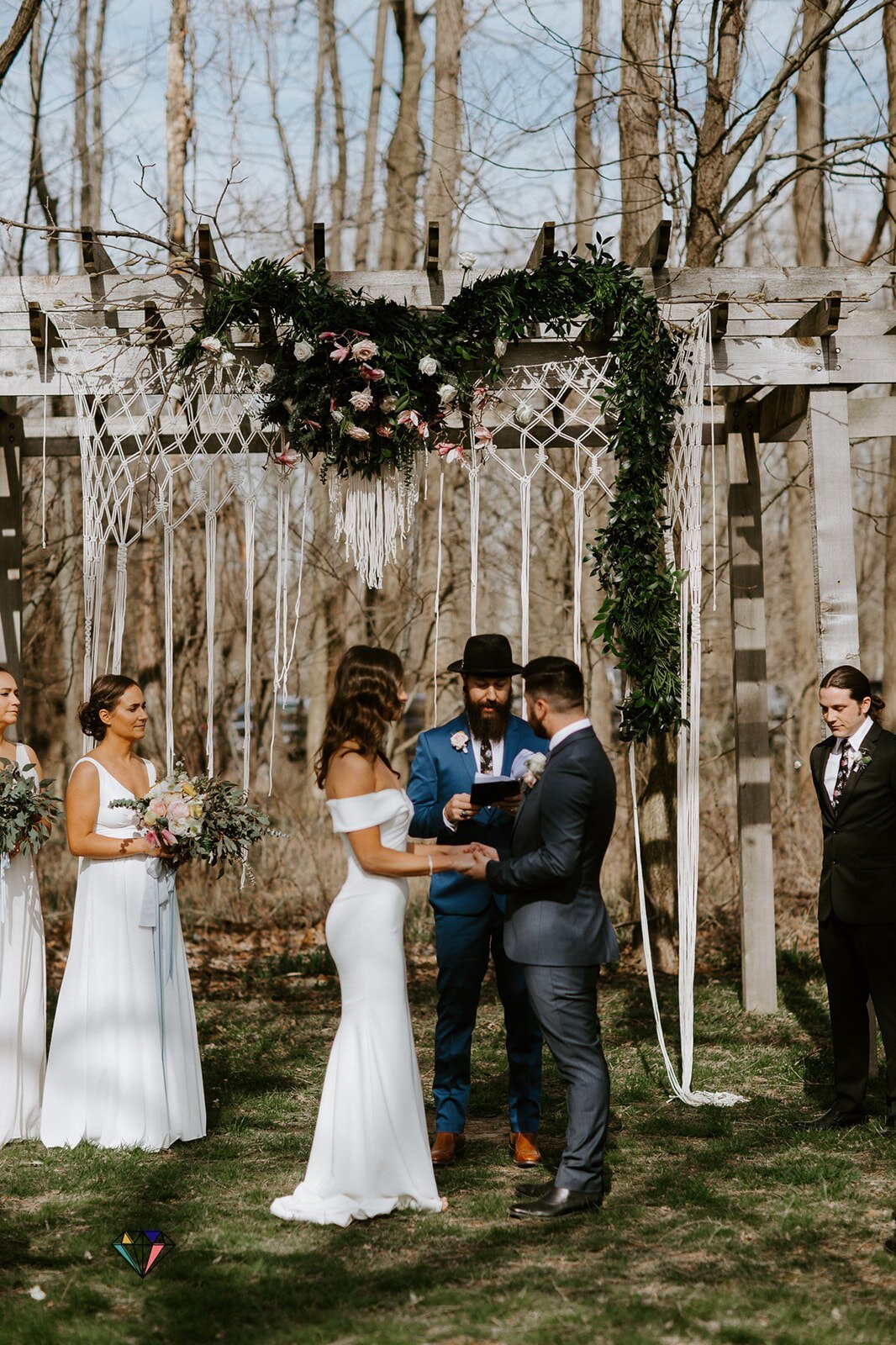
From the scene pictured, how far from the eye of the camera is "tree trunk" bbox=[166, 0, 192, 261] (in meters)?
13.6

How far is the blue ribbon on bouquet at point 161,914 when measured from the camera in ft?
18.2

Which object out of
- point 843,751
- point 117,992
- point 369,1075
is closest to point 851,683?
point 843,751

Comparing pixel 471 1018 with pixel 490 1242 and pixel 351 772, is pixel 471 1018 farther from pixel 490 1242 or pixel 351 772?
pixel 351 772

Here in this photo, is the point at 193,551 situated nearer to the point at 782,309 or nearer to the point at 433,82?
the point at 433,82

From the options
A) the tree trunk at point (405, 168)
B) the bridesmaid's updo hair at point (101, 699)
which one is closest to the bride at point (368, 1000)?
the bridesmaid's updo hair at point (101, 699)

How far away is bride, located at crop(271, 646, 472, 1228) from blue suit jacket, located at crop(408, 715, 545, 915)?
58cm

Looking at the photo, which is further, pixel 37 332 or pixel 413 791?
pixel 37 332

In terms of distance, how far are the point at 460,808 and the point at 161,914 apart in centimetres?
152

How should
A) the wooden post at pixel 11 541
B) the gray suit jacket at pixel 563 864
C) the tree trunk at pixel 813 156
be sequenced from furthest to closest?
the tree trunk at pixel 813 156 < the wooden post at pixel 11 541 < the gray suit jacket at pixel 563 864

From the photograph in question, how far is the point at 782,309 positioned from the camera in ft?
21.9

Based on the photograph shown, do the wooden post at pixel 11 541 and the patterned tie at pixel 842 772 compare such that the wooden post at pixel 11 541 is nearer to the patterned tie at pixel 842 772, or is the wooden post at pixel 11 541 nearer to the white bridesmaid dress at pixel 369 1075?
the white bridesmaid dress at pixel 369 1075

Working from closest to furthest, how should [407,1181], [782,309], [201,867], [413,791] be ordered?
[407,1181]
[413,791]
[782,309]
[201,867]

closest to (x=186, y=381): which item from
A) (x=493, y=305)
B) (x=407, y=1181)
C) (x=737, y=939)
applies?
(x=493, y=305)

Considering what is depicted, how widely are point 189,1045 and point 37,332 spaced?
3.34 m
